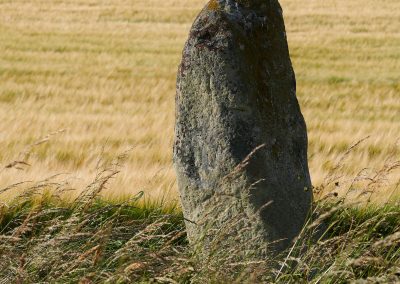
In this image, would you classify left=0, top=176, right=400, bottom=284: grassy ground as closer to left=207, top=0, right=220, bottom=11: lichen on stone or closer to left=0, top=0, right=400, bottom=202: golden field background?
left=0, top=0, right=400, bottom=202: golden field background

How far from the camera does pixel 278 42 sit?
189 inches

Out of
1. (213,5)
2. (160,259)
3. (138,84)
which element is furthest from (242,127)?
(138,84)

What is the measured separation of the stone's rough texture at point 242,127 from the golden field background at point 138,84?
0.57 metres

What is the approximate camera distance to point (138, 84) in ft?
46.3

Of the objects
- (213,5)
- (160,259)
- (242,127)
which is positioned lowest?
(160,259)

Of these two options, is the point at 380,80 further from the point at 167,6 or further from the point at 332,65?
the point at 167,6

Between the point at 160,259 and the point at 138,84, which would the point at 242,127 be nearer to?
the point at 160,259

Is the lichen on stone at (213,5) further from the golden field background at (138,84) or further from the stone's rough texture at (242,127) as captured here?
the golden field background at (138,84)

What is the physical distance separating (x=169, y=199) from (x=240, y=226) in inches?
41.6

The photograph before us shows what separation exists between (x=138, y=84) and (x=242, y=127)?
9.67m

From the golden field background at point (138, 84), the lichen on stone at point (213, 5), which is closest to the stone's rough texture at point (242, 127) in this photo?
the lichen on stone at point (213, 5)

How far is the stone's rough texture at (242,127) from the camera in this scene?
4.56 metres

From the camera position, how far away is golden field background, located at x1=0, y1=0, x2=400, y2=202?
24.7 feet

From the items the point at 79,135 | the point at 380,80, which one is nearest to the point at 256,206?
the point at 79,135
